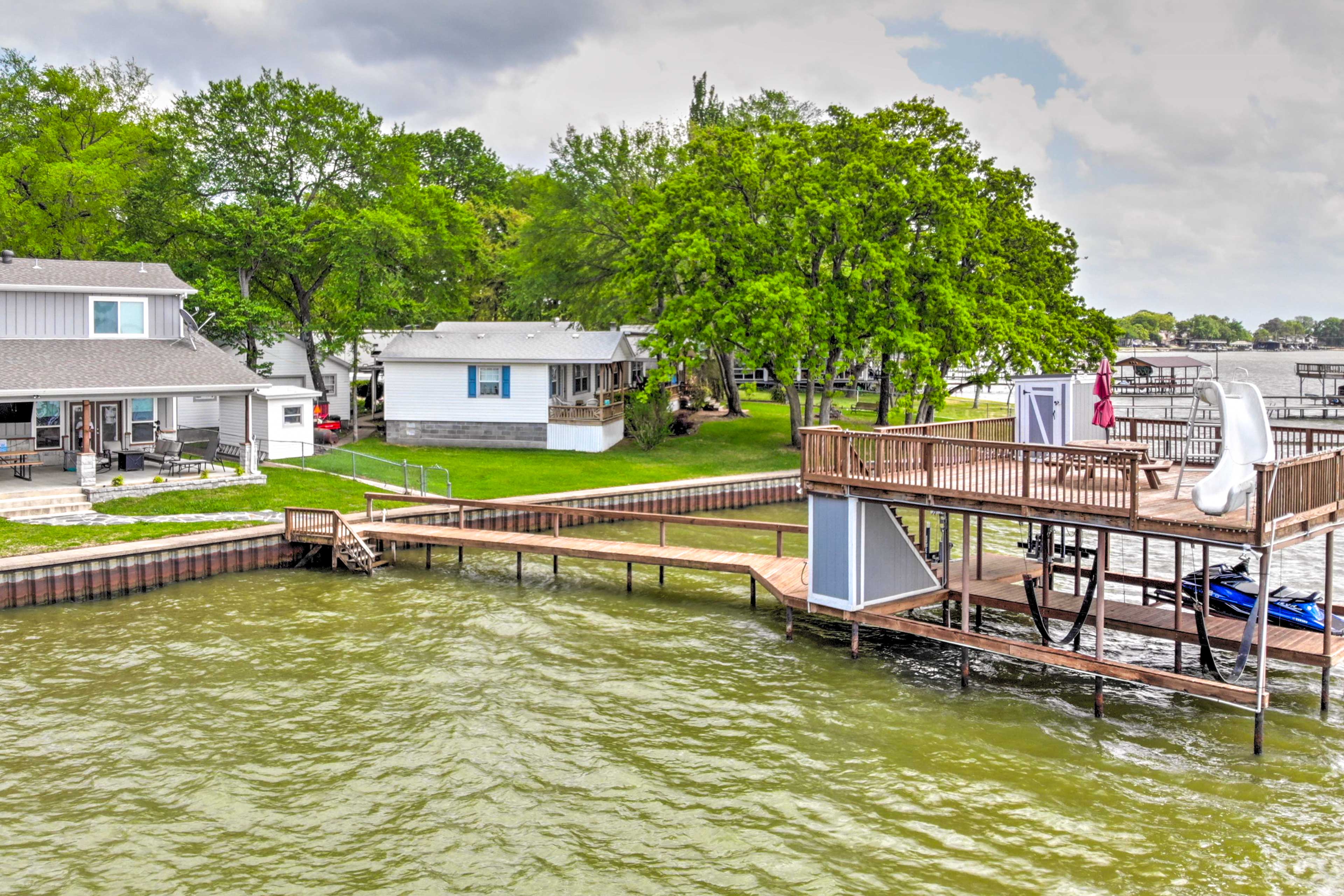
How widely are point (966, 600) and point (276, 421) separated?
1013 inches

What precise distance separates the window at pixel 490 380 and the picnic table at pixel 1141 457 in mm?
26626

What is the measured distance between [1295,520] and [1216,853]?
172 inches

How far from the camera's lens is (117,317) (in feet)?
105

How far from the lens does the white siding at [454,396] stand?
1601 inches

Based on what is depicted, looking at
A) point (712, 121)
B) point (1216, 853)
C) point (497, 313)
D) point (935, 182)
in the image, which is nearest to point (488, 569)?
point (1216, 853)

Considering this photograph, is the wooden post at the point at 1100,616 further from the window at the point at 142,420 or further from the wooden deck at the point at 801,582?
the window at the point at 142,420

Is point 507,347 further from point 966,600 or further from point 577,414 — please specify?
point 966,600

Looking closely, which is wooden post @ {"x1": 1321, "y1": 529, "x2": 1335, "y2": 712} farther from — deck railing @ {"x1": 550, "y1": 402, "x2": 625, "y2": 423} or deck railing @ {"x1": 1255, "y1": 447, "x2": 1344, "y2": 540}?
deck railing @ {"x1": 550, "y1": 402, "x2": 625, "y2": 423}

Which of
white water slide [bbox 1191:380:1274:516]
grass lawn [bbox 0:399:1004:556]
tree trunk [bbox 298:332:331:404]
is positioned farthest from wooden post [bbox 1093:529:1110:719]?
tree trunk [bbox 298:332:331:404]

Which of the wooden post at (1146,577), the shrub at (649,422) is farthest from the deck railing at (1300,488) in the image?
the shrub at (649,422)

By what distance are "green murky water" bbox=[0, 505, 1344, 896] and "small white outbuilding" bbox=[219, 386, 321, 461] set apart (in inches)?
588

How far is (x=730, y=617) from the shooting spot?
20.8 metres

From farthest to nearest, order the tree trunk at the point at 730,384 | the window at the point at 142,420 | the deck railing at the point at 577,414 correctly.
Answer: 1. the tree trunk at the point at 730,384
2. the deck railing at the point at 577,414
3. the window at the point at 142,420

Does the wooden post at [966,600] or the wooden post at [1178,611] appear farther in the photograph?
the wooden post at [966,600]
